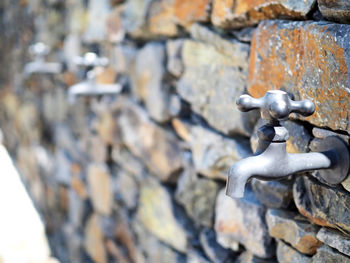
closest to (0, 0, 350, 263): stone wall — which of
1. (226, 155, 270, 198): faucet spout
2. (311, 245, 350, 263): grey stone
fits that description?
(311, 245, 350, 263): grey stone

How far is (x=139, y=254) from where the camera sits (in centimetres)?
149

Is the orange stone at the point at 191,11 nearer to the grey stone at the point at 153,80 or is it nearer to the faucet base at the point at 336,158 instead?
the grey stone at the point at 153,80

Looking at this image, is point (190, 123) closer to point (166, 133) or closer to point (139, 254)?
point (166, 133)

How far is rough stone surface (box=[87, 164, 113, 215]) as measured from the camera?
1.70 metres

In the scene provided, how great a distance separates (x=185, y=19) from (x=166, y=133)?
0.35m

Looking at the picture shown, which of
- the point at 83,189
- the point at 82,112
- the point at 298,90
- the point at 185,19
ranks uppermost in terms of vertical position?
the point at 185,19

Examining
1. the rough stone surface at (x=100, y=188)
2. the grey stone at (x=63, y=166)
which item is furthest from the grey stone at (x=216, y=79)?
the grey stone at (x=63, y=166)

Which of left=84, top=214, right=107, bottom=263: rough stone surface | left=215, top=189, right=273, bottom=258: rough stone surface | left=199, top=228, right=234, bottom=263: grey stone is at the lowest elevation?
left=84, top=214, right=107, bottom=263: rough stone surface

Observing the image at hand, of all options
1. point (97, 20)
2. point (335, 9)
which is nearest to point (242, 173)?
point (335, 9)

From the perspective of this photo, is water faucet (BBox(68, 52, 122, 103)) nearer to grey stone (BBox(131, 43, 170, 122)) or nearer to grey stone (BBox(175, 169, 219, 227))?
grey stone (BBox(131, 43, 170, 122))

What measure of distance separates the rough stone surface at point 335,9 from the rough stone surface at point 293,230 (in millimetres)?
353

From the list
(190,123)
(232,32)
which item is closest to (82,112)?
(190,123)

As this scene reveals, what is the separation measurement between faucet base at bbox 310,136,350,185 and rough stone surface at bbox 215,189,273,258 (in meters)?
0.24

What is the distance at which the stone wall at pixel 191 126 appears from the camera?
2.17ft
